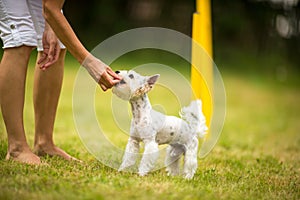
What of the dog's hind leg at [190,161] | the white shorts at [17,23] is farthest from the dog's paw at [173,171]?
the white shorts at [17,23]

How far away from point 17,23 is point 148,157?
1.08 meters

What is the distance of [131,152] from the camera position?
3092 mm

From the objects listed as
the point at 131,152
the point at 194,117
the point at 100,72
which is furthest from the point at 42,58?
the point at 194,117

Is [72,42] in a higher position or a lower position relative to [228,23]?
lower

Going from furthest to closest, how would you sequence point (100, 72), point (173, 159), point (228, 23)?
point (228, 23) → point (173, 159) → point (100, 72)

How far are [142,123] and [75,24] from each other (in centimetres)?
1021

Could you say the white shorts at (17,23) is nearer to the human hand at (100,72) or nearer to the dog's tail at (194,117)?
the human hand at (100,72)

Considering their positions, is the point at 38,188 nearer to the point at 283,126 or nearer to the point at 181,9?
the point at 283,126

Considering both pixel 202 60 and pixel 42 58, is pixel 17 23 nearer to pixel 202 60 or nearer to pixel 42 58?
pixel 42 58

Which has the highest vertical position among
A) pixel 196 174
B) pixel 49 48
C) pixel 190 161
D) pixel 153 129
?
pixel 49 48

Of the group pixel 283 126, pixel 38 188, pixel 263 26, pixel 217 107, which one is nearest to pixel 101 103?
pixel 217 107

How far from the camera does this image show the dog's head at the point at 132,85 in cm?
292

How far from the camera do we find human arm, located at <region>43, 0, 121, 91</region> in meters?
2.82

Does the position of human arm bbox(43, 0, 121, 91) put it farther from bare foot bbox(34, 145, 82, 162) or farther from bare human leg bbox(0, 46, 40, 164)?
bare foot bbox(34, 145, 82, 162)
